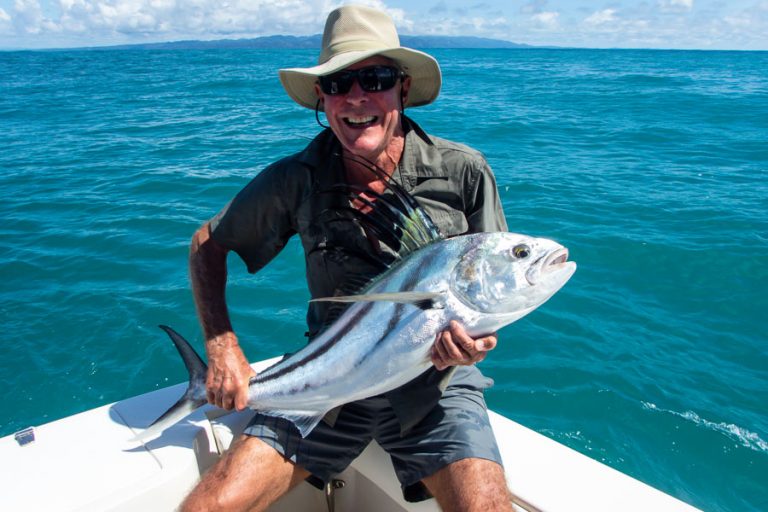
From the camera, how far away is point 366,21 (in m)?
2.42

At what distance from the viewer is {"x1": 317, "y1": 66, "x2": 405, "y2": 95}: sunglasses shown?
7.56ft

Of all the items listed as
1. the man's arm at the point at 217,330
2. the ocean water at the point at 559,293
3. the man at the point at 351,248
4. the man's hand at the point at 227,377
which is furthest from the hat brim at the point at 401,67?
the ocean water at the point at 559,293

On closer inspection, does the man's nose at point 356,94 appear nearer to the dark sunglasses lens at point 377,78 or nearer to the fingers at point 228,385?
the dark sunglasses lens at point 377,78

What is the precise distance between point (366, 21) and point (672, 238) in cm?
607

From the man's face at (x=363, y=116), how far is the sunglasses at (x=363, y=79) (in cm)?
2

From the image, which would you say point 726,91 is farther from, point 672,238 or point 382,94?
point 382,94

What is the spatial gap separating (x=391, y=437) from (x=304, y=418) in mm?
410

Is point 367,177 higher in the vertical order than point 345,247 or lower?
higher

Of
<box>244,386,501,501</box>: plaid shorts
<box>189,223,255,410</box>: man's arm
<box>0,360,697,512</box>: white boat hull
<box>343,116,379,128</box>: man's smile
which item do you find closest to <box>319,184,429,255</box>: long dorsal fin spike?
<box>343,116,379,128</box>: man's smile

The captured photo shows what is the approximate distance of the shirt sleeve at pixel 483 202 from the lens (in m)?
2.42

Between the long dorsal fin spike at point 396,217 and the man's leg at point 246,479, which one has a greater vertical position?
the long dorsal fin spike at point 396,217

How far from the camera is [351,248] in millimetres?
2396

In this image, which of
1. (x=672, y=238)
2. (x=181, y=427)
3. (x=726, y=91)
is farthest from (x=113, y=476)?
(x=726, y=91)

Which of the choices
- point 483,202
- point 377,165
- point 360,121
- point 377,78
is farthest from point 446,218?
point 377,78
